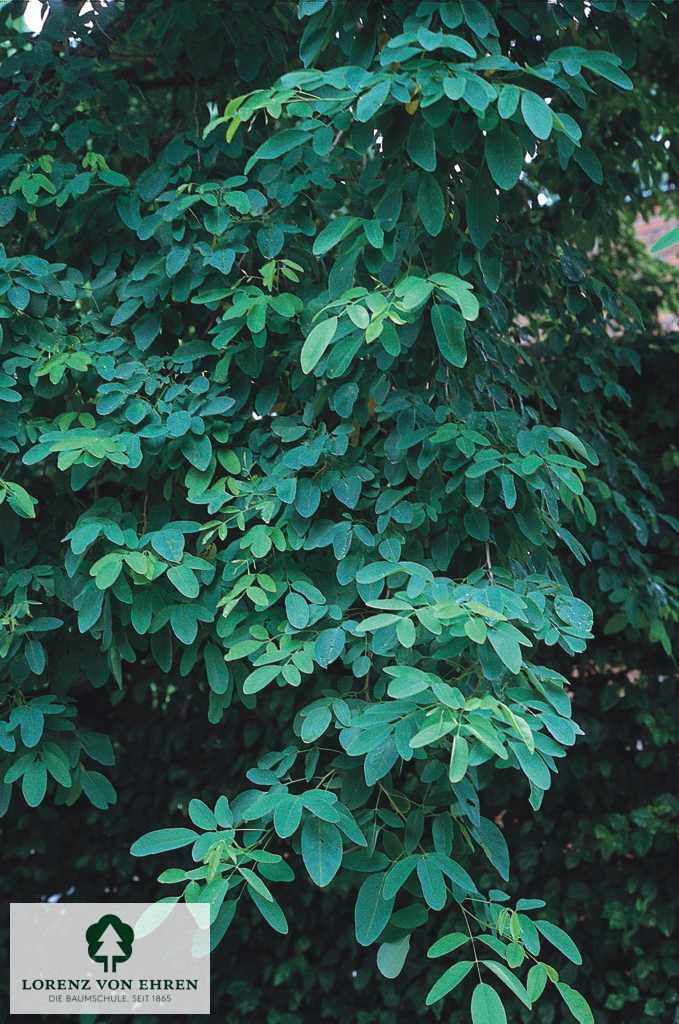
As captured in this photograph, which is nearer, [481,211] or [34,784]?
[481,211]

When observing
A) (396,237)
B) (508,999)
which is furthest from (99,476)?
(508,999)

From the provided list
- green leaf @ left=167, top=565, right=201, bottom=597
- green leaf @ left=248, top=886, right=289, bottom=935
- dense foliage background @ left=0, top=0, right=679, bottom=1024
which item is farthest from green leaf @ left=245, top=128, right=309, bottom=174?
Answer: green leaf @ left=248, top=886, right=289, bottom=935

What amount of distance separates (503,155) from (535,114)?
0.36 feet

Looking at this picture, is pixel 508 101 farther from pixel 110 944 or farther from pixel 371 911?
pixel 110 944

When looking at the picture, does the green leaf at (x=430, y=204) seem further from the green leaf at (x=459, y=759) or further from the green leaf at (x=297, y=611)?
the green leaf at (x=459, y=759)

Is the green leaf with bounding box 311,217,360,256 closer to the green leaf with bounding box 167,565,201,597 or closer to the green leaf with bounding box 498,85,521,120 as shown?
the green leaf with bounding box 498,85,521,120

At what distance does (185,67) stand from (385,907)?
211 cm

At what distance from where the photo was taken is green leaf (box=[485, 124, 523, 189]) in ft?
5.96

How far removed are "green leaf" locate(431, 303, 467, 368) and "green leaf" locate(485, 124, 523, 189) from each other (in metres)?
0.24

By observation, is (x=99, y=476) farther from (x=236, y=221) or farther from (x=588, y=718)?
(x=588, y=718)

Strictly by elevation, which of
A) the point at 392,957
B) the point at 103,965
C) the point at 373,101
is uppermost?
A: the point at 373,101

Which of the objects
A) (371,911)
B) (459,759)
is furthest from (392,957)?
(459,759)

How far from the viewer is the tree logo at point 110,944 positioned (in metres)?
2.91

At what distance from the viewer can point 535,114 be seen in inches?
67.8
